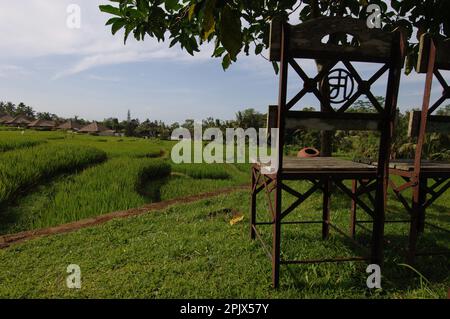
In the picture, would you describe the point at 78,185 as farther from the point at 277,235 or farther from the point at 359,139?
the point at 359,139

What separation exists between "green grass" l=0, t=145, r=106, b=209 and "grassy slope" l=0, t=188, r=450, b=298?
289cm

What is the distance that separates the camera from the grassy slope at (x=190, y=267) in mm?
2715

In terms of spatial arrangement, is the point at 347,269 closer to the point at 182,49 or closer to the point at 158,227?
the point at 158,227

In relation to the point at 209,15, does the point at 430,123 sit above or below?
below

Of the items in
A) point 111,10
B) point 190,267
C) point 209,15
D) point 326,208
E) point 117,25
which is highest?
point 111,10

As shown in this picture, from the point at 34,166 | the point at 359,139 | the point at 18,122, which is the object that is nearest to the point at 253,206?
the point at 34,166

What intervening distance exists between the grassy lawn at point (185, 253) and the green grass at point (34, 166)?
76 millimetres

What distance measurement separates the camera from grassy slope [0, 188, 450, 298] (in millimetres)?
2715

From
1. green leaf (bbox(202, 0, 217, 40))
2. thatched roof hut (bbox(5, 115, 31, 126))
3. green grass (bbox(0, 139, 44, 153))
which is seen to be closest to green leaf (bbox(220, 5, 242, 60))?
green leaf (bbox(202, 0, 217, 40))

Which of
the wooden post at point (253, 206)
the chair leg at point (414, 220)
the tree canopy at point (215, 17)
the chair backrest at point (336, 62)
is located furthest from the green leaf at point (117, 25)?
the chair leg at point (414, 220)

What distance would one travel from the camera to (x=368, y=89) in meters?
2.44

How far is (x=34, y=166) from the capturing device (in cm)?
765

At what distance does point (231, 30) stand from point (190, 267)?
7.65ft
